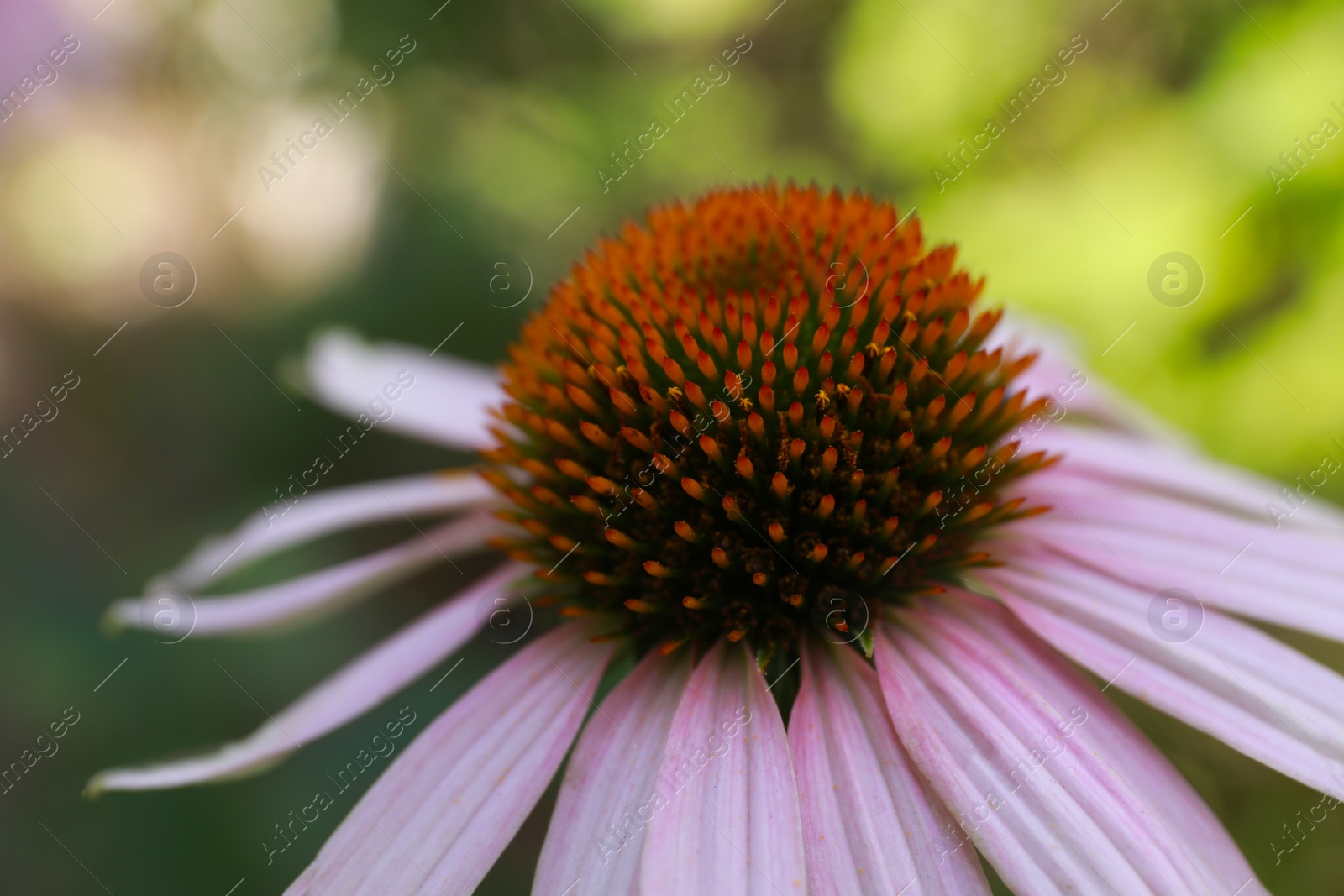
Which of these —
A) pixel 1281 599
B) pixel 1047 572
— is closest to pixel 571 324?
pixel 1047 572

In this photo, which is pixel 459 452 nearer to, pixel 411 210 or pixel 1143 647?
pixel 411 210

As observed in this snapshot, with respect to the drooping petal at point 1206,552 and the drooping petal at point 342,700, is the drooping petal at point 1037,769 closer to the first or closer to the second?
the drooping petal at point 1206,552

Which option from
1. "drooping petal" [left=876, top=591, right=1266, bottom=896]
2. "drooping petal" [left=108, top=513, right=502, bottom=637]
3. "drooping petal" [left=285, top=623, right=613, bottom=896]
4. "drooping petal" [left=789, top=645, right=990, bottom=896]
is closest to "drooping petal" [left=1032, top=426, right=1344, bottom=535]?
"drooping petal" [left=876, top=591, right=1266, bottom=896]

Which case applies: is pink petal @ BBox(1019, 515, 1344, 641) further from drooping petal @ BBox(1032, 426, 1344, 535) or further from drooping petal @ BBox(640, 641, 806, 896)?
drooping petal @ BBox(640, 641, 806, 896)

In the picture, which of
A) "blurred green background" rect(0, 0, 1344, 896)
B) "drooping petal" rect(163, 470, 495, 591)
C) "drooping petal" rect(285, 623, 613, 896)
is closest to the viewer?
"drooping petal" rect(285, 623, 613, 896)

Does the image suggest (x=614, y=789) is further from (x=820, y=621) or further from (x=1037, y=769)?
(x=1037, y=769)

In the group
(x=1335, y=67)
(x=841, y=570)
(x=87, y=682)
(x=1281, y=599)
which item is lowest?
(x=87, y=682)

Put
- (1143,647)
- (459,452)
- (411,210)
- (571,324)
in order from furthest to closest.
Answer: (411,210), (459,452), (571,324), (1143,647)
